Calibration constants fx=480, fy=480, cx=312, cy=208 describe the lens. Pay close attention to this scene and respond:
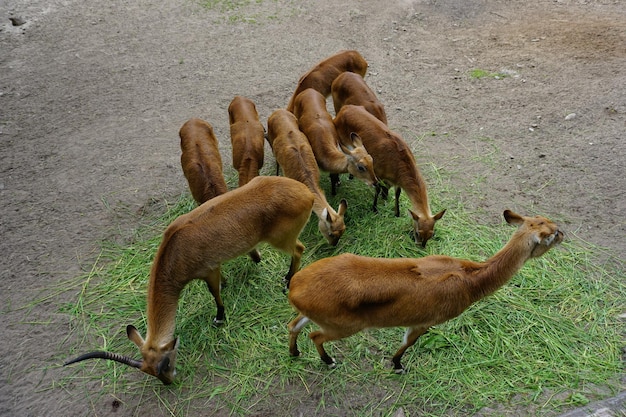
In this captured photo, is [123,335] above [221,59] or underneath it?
underneath

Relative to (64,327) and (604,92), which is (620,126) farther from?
(64,327)

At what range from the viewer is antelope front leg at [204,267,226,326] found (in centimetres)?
484

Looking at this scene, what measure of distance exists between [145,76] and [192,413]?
6.87 meters

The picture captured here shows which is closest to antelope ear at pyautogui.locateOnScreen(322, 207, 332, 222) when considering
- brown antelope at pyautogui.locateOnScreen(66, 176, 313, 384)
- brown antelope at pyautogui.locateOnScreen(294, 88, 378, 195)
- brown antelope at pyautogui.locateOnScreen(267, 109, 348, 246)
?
brown antelope at pyautogui.locateOnScreen(267, 109, 348, 246)

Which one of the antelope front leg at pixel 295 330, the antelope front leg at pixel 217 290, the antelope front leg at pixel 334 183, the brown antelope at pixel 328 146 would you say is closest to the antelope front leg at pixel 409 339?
the antelope front leg at pixel 295 330

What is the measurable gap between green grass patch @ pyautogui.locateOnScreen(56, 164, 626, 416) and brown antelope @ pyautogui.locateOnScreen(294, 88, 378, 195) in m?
0.93

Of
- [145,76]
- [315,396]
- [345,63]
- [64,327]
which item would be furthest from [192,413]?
[145,76]

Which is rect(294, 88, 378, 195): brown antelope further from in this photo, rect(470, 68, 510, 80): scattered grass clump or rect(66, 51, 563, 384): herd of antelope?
rect(470, 68, 510, 80): scattered grass clump

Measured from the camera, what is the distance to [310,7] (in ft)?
37.1

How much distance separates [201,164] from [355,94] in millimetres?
2598

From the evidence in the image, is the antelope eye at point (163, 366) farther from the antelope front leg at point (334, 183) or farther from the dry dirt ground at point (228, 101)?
the antelope front leg at point (334, 183)

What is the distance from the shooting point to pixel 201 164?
5.76 meters

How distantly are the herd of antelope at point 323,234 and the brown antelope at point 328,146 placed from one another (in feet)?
0.05

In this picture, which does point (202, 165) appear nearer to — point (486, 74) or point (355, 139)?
point (355, 139)
